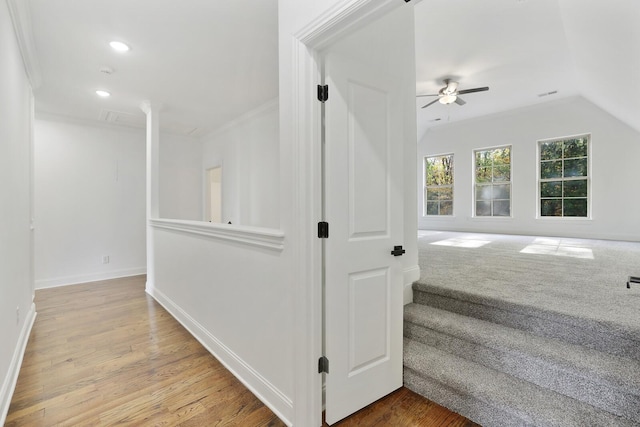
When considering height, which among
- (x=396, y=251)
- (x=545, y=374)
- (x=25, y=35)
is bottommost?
(x=545, y=374)

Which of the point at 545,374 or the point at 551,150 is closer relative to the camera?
the point at 545,374

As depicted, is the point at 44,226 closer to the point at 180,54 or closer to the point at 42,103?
the point at 42,103

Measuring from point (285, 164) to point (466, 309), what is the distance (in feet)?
5.69

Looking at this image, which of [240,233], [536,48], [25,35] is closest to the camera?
[240,233]

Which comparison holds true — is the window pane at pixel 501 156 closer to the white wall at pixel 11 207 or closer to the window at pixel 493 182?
the window at pixel 493 182

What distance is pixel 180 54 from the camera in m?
2.95

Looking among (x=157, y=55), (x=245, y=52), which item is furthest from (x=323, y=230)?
(x=157, y=55)

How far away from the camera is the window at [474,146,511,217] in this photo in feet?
22.8

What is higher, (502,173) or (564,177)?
(502,173)

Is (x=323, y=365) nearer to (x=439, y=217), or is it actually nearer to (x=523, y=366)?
(x=523, y=366)

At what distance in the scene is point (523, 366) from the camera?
172 centimetres

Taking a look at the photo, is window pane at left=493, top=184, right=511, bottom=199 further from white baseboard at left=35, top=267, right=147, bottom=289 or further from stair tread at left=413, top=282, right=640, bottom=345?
white baseboard at left=35, top=267, right=147, bottom=289

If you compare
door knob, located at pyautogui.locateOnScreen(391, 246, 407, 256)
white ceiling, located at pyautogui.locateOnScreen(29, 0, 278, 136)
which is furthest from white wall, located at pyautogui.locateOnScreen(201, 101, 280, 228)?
door knob, located at pyautogui.locateOnScreen(391, 246, 407, 256)

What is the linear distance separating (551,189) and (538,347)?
6.03 metres
